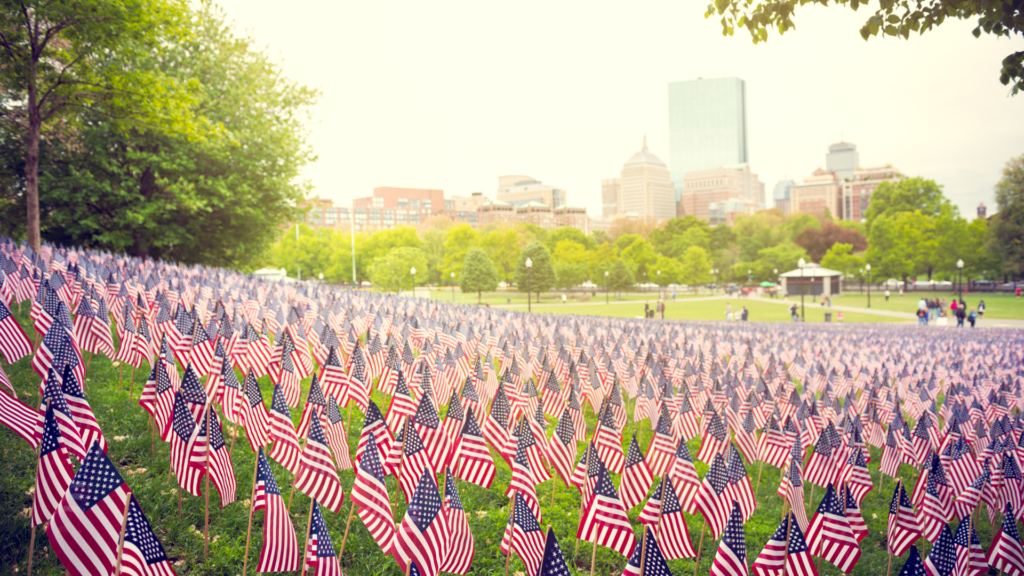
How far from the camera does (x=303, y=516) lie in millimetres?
5543

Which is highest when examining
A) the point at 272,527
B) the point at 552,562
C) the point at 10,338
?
the point at 10,338

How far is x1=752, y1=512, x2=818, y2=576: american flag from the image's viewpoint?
432 cm

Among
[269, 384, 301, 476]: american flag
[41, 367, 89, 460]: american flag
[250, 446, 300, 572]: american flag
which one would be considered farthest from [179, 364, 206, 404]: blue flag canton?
[250, 446, 300, 572]: american flag

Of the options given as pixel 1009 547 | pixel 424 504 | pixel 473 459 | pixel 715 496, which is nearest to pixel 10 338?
pixel 473 459

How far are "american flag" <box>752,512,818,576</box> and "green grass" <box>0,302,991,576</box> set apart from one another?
1086 millimetres

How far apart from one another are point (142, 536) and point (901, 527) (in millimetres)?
6814

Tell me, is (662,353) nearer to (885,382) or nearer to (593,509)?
(885,382)

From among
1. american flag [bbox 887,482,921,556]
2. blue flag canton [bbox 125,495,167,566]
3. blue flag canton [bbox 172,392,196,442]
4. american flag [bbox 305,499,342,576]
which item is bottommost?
american flag [bbox 887,482,921,556]

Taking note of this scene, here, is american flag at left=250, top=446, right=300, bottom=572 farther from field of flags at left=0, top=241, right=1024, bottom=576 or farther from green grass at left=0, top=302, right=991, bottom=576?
green grass at left=0, top=302, right=991, bottom=576

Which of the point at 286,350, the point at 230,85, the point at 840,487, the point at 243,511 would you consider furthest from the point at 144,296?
the point at 230,85

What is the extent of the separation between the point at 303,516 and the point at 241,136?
2021 centimetres

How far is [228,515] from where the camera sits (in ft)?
17.0

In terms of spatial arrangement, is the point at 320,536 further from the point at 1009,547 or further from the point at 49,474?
the point at 1009,547

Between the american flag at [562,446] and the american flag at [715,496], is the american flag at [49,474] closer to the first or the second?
the american flag at [562,446]
